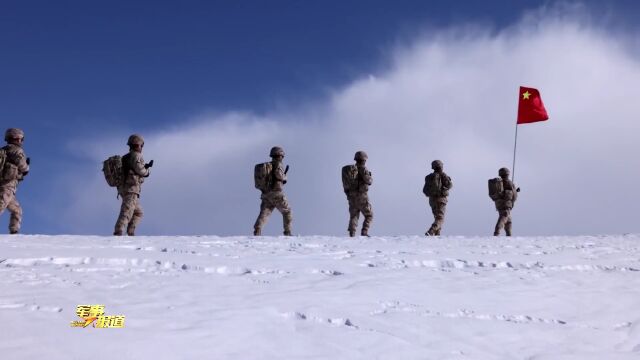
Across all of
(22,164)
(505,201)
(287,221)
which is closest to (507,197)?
(505,201)

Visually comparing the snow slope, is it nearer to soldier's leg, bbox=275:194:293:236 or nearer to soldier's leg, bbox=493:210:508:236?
soldier's leg, bbox=275:194:293:236

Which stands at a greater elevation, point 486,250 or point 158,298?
point 486,250

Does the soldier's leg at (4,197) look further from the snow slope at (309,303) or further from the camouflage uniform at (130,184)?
the snow slope at (309,303)

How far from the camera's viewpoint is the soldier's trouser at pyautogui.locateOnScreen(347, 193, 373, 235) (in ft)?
42.8

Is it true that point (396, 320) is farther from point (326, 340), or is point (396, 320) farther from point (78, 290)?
point (78, 290)

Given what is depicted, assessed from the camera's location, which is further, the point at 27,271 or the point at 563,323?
the point at 27,271

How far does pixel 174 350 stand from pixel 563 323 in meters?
3.01

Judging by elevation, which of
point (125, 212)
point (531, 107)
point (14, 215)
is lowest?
point (14, 215)

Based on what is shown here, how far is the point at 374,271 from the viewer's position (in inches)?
235

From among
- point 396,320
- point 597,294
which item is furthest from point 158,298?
point 597,294

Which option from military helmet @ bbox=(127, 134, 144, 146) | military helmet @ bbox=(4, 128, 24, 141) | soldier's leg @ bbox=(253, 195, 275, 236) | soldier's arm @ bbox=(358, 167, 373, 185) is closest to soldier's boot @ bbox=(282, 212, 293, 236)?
soldier's leg @ bbox=(253, 195, 275, 236)

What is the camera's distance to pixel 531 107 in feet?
55.1

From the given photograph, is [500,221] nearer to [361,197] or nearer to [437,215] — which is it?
[437,215]

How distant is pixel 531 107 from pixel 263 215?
9.50 meters
